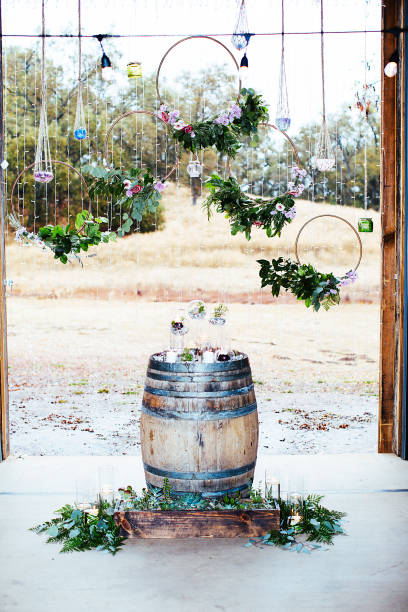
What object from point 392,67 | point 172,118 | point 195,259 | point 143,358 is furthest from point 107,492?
point 143,358

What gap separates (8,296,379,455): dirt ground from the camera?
17.6ft

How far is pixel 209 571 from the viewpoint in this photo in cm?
227

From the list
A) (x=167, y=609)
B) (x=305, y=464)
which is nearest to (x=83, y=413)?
(x=305, y=464)

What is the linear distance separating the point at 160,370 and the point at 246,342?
332 centimetres

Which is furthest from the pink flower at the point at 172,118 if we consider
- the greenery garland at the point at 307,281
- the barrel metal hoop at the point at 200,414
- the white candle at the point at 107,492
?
the white candle at the point at 107,492

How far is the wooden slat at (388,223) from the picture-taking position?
11.7ft

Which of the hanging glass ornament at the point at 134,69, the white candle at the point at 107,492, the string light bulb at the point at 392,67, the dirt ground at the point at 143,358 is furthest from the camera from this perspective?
the dirt ground at the point at 143,358

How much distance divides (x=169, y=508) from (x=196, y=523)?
0.43 ft

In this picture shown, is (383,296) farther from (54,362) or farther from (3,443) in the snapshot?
(54,362)

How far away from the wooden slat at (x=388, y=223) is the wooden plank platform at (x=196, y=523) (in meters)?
1.43

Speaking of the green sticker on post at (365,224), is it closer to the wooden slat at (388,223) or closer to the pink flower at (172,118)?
the wooden slat at (388,223)

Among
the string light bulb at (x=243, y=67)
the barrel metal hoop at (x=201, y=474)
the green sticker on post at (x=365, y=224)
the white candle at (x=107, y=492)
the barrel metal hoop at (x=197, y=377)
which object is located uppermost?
the string light bulb at (x=243, y=67)

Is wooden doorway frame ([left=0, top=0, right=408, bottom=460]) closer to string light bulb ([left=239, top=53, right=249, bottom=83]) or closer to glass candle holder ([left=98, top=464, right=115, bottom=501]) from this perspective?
glass candle holder ([left=98, top=464, right=115, bottom=501])

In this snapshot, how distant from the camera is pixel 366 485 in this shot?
314 centimetres
